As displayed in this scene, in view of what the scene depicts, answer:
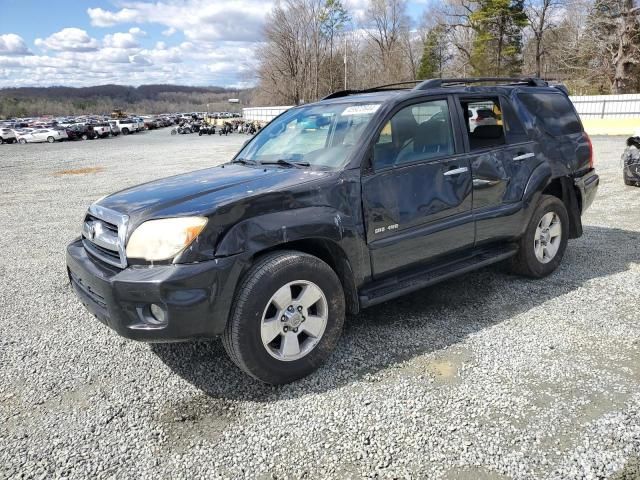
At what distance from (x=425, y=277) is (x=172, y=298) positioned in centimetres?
190

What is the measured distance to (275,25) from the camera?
215 ft

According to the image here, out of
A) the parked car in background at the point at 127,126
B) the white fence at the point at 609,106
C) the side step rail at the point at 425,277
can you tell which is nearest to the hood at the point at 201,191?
the side step rail at the point at 425,277

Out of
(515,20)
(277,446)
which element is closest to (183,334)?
(277,446)

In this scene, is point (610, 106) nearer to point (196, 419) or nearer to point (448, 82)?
point (448, 82)

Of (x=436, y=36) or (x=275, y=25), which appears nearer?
(x=436, y=36)

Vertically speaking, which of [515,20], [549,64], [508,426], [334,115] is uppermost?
[515,20]

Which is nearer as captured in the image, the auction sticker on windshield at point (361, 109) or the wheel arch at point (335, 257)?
the wheel arch at point (335, 257)

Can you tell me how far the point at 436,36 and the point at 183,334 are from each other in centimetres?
6287

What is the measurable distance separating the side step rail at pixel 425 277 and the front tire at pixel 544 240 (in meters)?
0.20

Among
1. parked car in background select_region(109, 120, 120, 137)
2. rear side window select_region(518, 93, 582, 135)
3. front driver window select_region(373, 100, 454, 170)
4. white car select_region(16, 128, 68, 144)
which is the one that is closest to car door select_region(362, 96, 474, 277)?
front driver window select_region(373, 100, 454, 170)

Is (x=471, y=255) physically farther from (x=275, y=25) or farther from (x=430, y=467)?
(x=275, y=25)

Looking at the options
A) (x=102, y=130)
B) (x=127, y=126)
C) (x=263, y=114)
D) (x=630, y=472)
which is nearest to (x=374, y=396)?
(x=630, y=472)

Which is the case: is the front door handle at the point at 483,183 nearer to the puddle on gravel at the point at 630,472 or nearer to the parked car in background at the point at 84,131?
the puddle on gravel at the point at 630,472

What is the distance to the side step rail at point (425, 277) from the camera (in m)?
3.45
